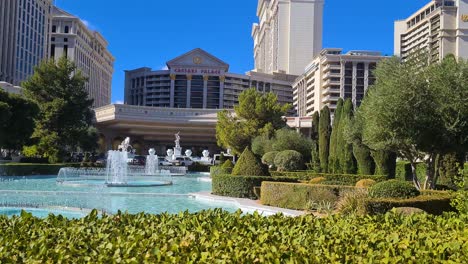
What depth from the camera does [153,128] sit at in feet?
271

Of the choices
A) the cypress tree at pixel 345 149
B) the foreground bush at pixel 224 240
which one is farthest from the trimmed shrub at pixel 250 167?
the foreground bush at pixel 224 240

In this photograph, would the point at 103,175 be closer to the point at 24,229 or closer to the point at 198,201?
the point at 198,201

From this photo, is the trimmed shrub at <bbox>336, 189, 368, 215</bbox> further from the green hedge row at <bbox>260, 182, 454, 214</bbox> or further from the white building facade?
the white building facade

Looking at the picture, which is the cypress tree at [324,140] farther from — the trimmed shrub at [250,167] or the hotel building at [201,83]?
the hotel building at [201,83]

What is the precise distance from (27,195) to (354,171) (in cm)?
2009

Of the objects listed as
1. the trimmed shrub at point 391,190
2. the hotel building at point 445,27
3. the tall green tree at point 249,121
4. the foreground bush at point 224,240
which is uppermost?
the hotel building at point 445,27

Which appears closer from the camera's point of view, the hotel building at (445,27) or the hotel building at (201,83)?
the hotel building at (445,27)

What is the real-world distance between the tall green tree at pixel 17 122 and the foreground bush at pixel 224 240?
3595 cm

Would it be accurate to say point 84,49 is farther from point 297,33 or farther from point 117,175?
point 117,175

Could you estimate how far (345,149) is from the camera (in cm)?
3194

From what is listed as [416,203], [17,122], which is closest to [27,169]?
[17,122]

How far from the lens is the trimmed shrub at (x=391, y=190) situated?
13.5m

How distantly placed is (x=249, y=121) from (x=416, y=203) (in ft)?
125

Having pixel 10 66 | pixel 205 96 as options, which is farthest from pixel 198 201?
pixel 205 96
